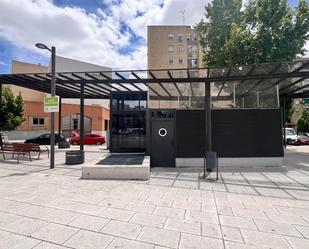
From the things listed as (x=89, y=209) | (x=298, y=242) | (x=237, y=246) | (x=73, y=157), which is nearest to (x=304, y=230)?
(x=298, y=242)

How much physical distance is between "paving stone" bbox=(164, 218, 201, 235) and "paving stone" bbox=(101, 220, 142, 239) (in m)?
0.54

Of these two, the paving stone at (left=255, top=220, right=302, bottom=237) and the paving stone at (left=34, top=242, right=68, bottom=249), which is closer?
the paving stone at (left=34, top=242, right=68, bottom=249)

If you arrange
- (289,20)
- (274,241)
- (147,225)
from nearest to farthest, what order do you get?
(274,241) < (147,225) < (289,20)

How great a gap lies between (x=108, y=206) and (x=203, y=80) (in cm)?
611

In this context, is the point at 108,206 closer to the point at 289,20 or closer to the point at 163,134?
the point at 163,134

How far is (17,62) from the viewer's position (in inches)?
1695

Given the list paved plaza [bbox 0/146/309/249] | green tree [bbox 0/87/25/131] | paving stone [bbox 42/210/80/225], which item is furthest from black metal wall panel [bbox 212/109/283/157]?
green tree [bbox 0/87/25/131]

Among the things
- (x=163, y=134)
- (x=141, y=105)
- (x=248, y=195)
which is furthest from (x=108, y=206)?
(x=141, y=105)

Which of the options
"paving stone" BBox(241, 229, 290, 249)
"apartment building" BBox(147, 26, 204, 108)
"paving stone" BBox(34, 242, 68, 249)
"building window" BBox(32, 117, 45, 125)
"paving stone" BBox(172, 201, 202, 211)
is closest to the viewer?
"paving stone" BBox(34, 242, 68, 249)

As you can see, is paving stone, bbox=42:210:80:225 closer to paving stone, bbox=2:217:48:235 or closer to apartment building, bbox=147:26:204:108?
paving stone, bbox=2:217:48:235

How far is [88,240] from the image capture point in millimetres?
3143

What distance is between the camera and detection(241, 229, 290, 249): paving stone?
304 cm

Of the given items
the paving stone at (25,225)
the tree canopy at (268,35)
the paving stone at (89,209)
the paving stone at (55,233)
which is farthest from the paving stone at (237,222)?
the tree canopy at (268,35)

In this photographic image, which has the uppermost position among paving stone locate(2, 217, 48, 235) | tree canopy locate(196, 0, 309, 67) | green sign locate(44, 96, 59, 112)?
tree canopy locate(196, 0, 309, 67)
